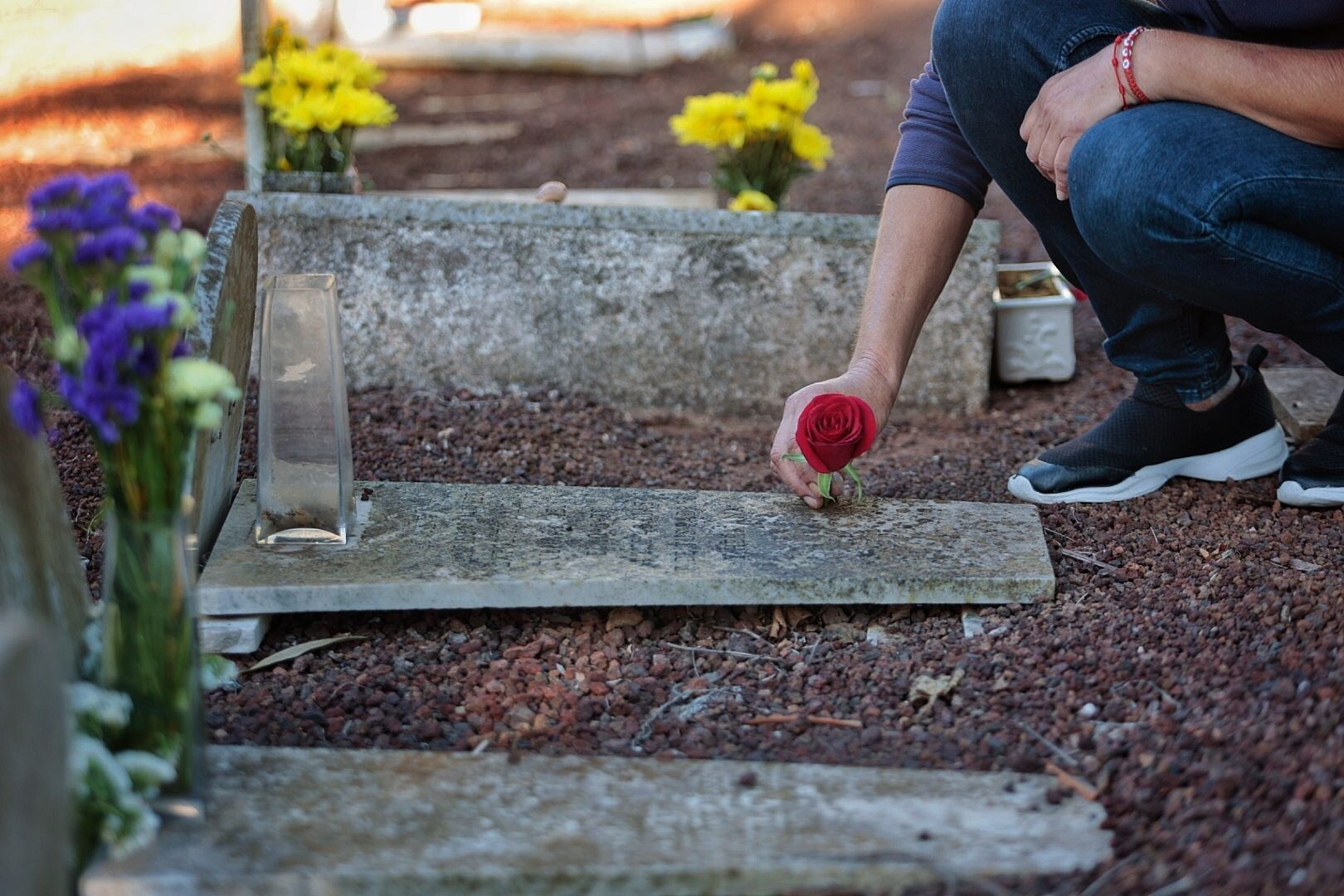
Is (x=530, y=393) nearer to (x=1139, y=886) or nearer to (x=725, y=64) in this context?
(x=1139, y=886)

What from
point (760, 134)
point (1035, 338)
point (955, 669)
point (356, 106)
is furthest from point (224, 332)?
point (1035, 338)

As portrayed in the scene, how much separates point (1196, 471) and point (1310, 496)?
201 millimetres

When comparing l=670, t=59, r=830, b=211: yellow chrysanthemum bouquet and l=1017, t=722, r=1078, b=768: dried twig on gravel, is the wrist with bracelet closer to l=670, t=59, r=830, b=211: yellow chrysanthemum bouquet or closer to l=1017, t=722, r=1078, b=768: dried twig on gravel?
l=1017, t=722, r=1078, b=768: dried twig on gravel

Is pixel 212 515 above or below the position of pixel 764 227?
below

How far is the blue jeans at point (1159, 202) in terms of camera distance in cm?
185

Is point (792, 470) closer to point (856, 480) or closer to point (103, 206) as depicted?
point (856, 480)

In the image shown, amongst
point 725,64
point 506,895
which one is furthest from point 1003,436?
point 725,64

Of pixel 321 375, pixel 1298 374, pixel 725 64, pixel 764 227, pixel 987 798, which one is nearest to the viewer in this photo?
pixel 987 798

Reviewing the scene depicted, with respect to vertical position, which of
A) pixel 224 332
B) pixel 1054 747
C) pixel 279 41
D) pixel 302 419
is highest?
pixel 279 41

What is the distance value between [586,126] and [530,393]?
332 centimetres

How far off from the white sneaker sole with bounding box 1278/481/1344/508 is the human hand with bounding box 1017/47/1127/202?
614 mm

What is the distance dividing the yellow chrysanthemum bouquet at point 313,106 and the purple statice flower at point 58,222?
1828 mm

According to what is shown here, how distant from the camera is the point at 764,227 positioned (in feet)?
9.59

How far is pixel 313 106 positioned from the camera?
3.01 meters
